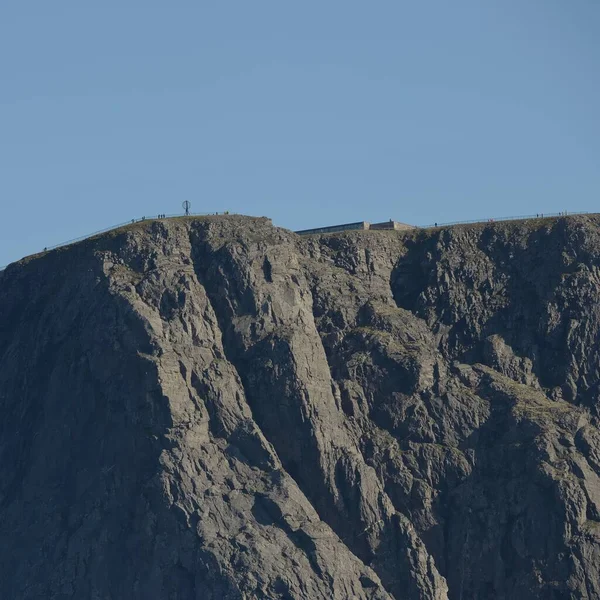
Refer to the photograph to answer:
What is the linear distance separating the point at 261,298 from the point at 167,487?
18.7 m

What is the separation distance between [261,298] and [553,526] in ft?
93.3

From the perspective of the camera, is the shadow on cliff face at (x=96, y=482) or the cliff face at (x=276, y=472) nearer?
the cliff face at (x=276, y=472)

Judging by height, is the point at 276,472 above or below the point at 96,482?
below

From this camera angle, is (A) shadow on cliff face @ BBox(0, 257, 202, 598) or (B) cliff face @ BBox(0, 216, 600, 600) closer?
(B) cliff face @ BBox(0, 216, 600, 600)

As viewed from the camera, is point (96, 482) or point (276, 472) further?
point (96, 482)

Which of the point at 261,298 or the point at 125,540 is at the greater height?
the point at 261,298

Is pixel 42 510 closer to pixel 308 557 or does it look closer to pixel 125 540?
pixel 125 540

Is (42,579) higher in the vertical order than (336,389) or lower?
lower

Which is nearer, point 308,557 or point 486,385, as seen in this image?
point 308,557

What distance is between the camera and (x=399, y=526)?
623 feet

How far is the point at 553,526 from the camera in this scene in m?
189

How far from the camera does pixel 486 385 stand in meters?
200

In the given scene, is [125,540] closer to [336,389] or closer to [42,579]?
[42,579]

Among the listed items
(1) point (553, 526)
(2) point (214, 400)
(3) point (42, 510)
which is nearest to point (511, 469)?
(1) point (553, 526)
